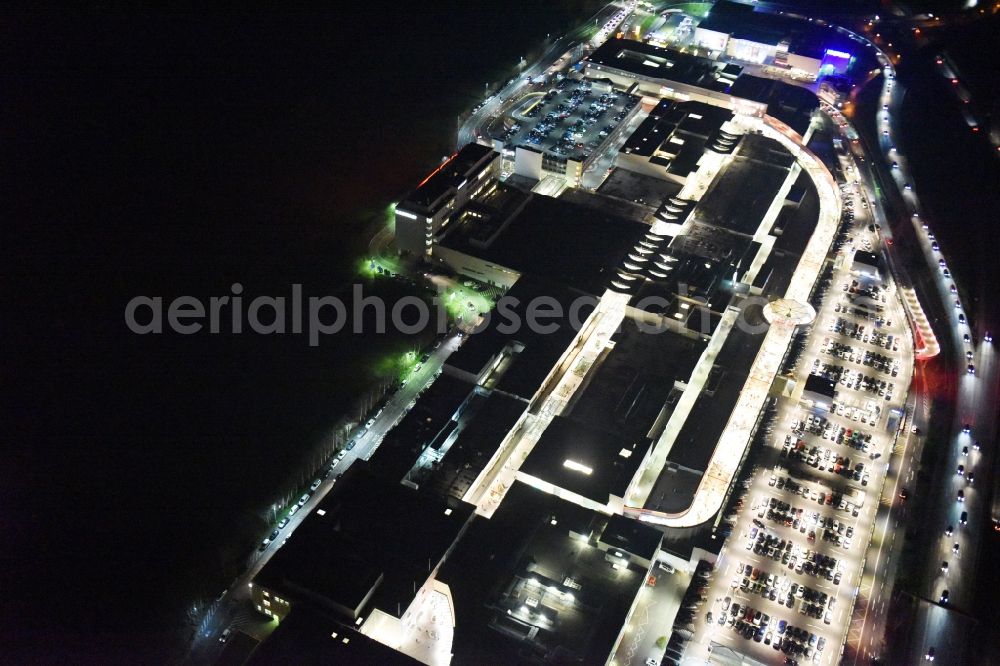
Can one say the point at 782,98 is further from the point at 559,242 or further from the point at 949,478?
the point at 949,478

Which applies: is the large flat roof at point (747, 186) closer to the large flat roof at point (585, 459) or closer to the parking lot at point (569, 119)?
the parking lot at point (569, 119)

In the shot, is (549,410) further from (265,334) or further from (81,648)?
(81,648)

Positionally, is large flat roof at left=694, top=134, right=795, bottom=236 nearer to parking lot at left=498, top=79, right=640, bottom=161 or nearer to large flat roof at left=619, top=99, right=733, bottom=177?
large flat roof at left=619, top=99, right=733, bottom=177

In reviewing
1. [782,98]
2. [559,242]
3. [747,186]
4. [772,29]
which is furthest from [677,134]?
[772,29]

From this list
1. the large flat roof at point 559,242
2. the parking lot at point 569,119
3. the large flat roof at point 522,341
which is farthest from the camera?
the parking lot at point 569,119

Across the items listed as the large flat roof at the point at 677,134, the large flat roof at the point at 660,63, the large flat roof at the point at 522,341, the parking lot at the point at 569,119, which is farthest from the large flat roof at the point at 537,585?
the large flat roof at the point at 660,63

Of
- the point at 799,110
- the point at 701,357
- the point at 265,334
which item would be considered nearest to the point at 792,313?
the point at 701,357
